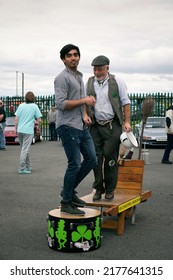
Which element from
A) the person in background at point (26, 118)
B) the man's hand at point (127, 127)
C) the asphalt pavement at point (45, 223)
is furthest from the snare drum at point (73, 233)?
the person in background at point (26, 118)

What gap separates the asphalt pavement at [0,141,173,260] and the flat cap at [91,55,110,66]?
2200 millimetres

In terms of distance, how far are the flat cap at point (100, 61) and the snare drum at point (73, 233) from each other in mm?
2013

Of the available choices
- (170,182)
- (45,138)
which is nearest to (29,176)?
(170,182)

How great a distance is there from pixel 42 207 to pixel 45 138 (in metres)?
20.1

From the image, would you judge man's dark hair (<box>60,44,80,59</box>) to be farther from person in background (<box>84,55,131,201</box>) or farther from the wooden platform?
the wooden platform

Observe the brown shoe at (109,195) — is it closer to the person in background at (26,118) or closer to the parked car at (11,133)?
the person in background at (26,118)

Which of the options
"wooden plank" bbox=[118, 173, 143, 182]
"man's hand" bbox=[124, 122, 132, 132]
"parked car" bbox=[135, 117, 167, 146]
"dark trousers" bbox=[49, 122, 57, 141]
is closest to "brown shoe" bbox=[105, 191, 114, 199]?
"wooden plank" bbox=[118, 173, 143, 182]

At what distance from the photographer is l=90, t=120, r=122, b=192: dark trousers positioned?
6148mm

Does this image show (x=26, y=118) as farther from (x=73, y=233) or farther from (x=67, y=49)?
(x=73, y=233)

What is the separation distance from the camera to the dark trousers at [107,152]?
6148 mm

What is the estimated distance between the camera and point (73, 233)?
515cm

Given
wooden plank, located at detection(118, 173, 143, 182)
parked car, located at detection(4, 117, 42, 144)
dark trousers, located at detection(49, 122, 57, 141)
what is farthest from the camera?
dark trousers, located at detection(49, 122, 57, 141)

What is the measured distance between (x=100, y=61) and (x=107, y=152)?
1188 mm
